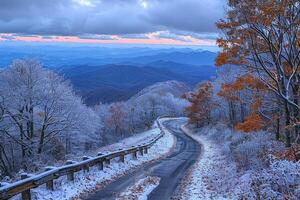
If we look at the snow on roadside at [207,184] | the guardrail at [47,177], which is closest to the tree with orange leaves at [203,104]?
the snow on roadside at [207,184]

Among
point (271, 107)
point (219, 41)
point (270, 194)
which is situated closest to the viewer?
point (270, 194)

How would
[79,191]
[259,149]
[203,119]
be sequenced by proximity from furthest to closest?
[203,119], [259,149], [79,191]

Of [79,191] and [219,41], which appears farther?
[219,41]

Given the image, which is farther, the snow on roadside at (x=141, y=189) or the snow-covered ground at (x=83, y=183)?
the snow on roadside at (x=141, y=189)

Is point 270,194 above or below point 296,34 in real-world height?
below

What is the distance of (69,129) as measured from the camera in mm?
38531

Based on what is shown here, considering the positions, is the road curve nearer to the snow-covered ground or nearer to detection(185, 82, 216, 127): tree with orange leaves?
the snow-covered ground

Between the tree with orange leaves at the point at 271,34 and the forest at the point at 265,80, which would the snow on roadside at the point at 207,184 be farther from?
the tree with orange leaves at the point at 271,34

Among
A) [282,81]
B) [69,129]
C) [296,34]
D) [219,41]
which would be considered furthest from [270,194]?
[69,129]

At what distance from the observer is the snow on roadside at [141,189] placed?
12.8 meters

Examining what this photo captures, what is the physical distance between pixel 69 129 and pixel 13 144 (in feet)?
18.6

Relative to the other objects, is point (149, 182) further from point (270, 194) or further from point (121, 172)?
point (270, 194)

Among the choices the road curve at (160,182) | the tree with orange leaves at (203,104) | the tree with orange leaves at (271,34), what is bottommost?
the tree with orange leaves at (203,104)

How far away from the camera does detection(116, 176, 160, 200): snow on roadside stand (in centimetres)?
1277
